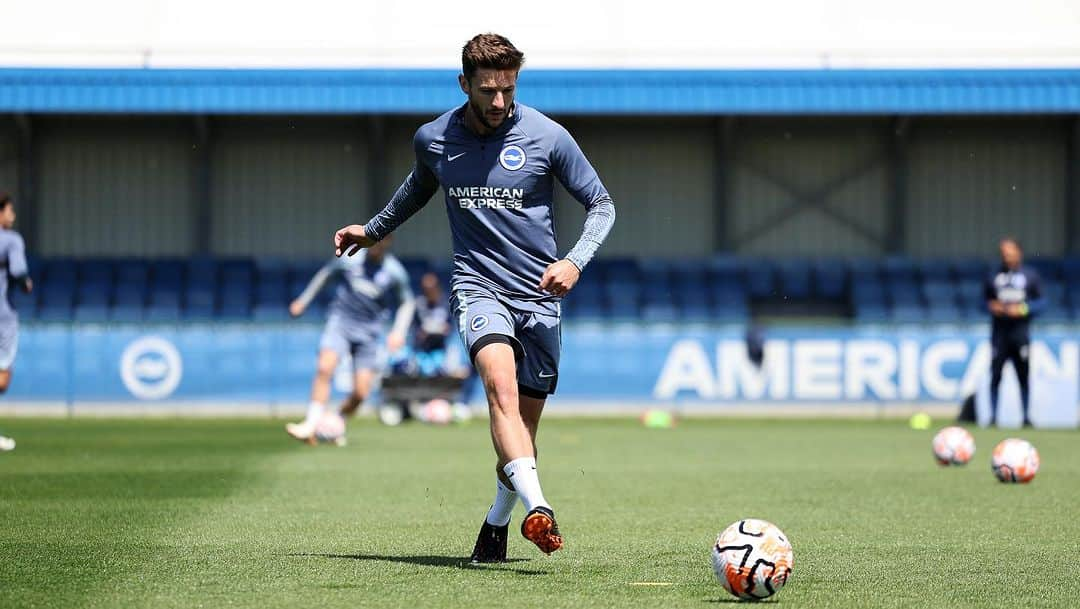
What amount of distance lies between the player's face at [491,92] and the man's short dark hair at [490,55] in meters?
0.03

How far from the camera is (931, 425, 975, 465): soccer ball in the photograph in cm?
1508

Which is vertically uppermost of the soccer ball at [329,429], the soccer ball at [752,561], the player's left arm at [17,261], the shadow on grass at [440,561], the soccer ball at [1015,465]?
the player's left arm at [17,261]

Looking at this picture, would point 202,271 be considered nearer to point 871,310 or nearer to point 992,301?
point 871,310

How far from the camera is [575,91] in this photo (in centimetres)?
2853

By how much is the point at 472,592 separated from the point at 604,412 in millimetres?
18816

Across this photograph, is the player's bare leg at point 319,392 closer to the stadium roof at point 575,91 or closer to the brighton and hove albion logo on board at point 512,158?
the brighton and hove albion logo on board at point 512,158

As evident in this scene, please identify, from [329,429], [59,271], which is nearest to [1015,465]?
[329,429]

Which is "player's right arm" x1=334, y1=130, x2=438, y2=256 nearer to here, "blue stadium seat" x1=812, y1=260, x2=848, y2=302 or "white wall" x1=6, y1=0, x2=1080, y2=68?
"white wall" x1=6, y1=0, x2=1080, y2=68

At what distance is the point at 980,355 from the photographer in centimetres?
2542

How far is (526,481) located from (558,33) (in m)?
24.3

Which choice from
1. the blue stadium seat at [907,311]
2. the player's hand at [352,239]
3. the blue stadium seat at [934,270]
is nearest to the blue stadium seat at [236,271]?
the blue stadium seat at [907,311]

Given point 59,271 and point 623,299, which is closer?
point 623,299

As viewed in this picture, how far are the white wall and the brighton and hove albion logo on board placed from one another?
2277 cm

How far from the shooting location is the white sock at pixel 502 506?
789cm
